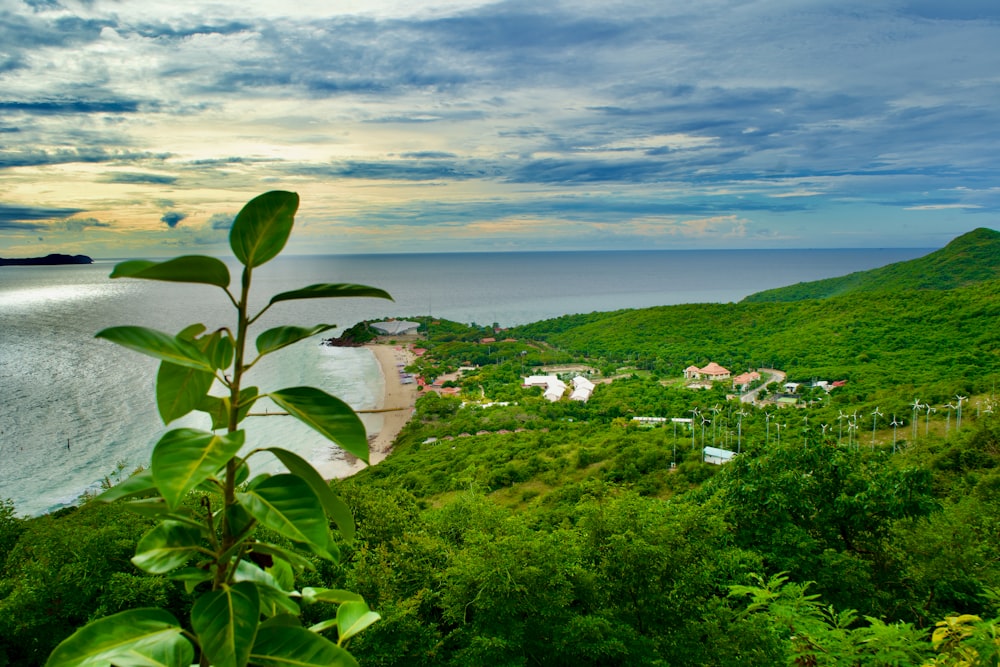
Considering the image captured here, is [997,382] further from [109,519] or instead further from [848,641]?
[109,519]

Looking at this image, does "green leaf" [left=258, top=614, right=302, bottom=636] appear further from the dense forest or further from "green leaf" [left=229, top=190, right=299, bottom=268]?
the dense forest

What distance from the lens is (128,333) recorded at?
91cm

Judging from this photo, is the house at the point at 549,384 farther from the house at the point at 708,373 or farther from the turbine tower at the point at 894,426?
the turbine tower at the point at 894,426

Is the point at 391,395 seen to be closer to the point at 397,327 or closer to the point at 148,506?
the point at 397,327

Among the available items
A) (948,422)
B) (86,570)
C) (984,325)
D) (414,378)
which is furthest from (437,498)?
(984,325)

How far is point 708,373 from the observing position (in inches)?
1585

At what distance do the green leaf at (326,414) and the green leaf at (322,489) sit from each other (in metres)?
0.07

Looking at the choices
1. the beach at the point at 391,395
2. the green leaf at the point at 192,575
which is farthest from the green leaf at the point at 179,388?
the beach at the point at 391,395

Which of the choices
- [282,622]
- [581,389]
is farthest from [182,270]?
[581,389]

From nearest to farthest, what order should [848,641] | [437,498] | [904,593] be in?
[848,641] < [904,593] < [437,498]

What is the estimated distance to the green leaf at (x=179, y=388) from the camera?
982 millimetres

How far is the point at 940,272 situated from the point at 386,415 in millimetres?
68916

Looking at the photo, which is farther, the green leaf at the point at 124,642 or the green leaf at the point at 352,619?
the green leaf at the point at 352,619

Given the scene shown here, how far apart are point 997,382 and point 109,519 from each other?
34057 mm
